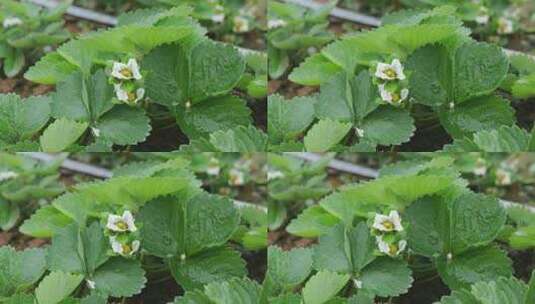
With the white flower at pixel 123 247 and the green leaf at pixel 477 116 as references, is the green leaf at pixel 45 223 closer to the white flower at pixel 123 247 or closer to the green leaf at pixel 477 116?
the white flower at pixel 123 247

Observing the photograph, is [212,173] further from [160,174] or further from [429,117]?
[429,117]

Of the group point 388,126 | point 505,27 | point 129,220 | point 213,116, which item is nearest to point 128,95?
point 213,116

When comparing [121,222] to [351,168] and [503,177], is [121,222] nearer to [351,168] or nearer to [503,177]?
[351,168]

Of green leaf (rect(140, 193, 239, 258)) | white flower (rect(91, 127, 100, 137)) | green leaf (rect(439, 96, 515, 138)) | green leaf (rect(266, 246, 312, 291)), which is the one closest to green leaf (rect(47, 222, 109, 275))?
green leaf (rect(140, 193, 239, 258))

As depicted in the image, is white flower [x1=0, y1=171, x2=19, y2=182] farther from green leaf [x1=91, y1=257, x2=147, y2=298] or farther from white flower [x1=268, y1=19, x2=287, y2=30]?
white flower [x1=268, y1=19, x2=287, y2=30]

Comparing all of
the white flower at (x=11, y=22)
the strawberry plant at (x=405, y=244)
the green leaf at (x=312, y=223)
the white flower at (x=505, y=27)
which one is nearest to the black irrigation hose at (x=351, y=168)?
the strawberry plant at (x=405, y=244)

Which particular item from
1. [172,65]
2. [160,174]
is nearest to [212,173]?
[160,174]

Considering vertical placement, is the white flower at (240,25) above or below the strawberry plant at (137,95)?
above

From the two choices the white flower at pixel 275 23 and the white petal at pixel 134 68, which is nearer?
the white petal at pixel 134 68
